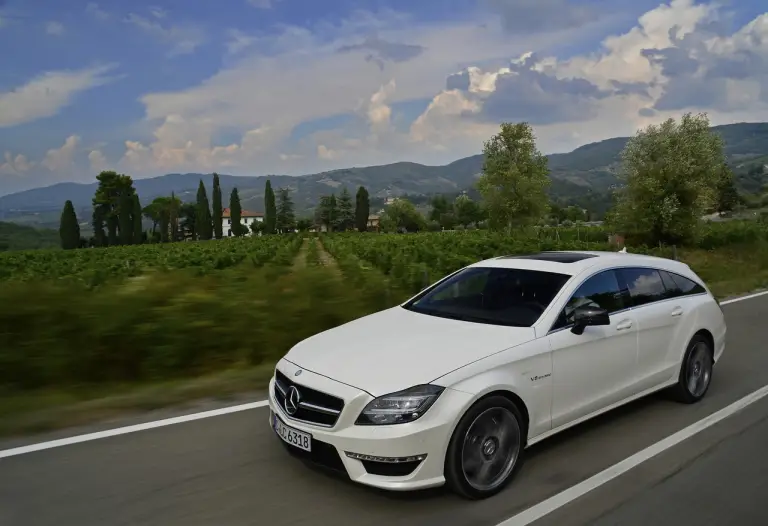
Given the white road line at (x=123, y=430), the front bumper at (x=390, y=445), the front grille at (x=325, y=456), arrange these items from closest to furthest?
1. the front bumper at (x=390, y=445)
2. the front grille at (x=325, y=456)
3. the white road line at (x=123, y=430)

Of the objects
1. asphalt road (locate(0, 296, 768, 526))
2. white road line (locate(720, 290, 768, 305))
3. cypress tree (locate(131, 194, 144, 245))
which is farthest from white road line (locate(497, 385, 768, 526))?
cypress tree (locate(131, 194, 144, 245))

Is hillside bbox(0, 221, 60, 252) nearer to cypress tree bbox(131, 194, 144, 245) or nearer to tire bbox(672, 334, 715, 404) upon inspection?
cypress tree bbox(131, 194, 144, 245)

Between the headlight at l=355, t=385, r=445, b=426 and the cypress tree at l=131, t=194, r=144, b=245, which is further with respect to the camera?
the cypress tree at l=131, t=194, r=144, b=245

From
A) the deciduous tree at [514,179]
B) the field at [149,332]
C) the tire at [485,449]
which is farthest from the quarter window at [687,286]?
the deciduous tree at [514,179]

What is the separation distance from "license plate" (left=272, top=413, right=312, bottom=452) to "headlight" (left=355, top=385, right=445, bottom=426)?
399mm

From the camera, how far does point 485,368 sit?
4.00 meters

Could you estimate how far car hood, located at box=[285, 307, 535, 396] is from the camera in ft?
12.7

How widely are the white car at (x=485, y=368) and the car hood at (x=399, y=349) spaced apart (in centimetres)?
1

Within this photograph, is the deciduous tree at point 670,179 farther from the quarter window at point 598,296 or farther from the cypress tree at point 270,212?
the cypress tree at point 270,212

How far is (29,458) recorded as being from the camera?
4.59m

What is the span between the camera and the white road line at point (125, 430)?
4.77 metres

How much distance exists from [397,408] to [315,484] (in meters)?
0.93

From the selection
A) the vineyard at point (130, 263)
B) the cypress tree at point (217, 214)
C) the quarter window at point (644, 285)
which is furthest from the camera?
the cypress tree at point (217, 214)

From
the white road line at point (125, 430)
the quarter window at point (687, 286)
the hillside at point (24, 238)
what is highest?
the quarter window at point (687, 286)
